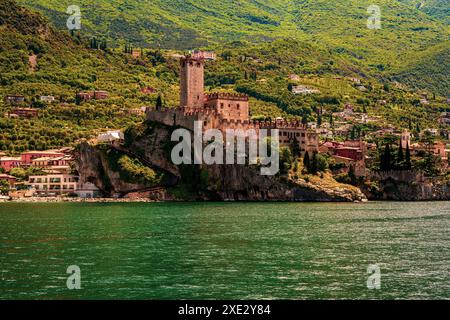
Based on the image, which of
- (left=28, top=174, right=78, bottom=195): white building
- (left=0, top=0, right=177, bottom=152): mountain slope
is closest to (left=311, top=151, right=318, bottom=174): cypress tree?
(left=28, top=174, right=78, bottom=195): white building

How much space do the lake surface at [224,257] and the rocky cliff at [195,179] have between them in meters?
41.4

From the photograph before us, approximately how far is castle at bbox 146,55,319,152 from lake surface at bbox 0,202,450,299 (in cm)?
5040

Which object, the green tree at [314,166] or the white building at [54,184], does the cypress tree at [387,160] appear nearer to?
the green tree at [314,166]

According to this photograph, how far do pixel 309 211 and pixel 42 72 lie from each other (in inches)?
4980

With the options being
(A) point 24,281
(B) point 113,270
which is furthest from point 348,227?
(A) point 24,281

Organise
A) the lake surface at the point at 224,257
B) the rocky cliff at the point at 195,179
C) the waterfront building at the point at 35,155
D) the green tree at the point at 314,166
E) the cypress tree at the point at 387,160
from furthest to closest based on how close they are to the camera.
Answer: the waterfront building at the point at 35,155 < the cypress tree at the point at 387,160 < the green tree at the point at 314,166 < the rocky cliff at the point at 195,179 < the lake surface at the point at 224,257

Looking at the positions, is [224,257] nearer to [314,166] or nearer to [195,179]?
[195,179]

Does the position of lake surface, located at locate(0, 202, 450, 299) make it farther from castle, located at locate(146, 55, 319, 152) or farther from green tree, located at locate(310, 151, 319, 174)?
castle, located at locate(146, 55, 319, 152)

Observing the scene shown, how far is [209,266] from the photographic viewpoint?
4019 centimetres

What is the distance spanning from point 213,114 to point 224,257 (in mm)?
80717

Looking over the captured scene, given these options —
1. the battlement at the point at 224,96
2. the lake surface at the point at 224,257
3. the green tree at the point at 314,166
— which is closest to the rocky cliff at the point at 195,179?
the green tree at the point at 314,166

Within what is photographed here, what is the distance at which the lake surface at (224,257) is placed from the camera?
110ft

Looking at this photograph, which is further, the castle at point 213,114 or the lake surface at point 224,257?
the castle at point 213,114

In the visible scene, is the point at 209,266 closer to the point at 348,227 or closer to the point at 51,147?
the point at 348,227
